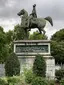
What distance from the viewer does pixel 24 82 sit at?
61.5ft

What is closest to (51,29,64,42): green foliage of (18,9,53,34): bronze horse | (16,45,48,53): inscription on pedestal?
(18,9,53,34): bronze horse

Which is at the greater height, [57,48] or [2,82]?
[57,48]

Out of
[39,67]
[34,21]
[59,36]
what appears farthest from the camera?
[59,36]

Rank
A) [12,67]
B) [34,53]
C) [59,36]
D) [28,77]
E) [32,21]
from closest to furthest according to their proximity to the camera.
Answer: [28,77] → [12,67] → [34,53] → [32,21] → [59,36]

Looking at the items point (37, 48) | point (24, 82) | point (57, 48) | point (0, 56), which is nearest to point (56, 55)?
point (57, 48)

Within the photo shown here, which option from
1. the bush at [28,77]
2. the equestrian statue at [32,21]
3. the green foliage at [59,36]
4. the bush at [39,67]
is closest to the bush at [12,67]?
the bush at [39,67]

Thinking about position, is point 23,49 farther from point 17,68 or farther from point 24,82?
point 24,82

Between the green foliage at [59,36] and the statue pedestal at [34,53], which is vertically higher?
the green foliage at [59,36]

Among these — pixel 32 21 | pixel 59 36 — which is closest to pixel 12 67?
pixel 32 21

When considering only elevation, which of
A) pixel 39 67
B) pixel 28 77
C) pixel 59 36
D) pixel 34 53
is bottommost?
pixel 28 77

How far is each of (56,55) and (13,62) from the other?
122 ft

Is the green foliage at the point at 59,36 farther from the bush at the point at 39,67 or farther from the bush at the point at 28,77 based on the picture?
the bush at the point at 28,77

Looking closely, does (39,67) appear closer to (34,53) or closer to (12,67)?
(12,67)

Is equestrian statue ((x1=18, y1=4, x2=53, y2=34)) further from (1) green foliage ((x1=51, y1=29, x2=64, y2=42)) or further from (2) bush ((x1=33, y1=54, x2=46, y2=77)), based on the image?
(1) green foliage ((x1=51, y1=29, x2=64, y2=42))
